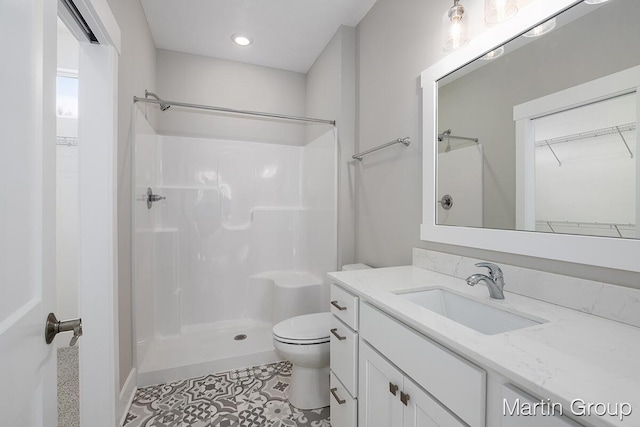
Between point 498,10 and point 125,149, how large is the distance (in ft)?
6.46

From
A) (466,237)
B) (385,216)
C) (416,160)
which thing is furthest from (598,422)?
(385,216)

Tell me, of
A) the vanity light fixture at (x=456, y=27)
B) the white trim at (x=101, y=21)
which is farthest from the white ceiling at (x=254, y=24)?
the vanity light fixture at (x=456, y=27)

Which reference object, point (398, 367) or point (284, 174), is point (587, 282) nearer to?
point (398, 367)

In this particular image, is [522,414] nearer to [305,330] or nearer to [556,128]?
[556,128]

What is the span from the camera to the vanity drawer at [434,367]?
2.15ft

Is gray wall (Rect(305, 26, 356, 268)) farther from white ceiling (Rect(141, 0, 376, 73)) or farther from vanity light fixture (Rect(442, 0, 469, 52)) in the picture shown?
vanity light fixture (Rect(442, 0, 469, 52))

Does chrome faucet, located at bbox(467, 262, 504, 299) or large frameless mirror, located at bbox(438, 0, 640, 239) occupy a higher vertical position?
large frameless mirror, located at bbox(438, 0, 640, 239)

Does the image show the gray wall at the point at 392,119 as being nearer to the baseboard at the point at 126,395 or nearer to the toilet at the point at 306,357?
the toilet at the point at 306,357

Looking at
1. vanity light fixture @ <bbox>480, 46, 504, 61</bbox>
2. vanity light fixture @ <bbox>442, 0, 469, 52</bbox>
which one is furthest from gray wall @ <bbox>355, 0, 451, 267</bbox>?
vanity light fixture @ <bbox>480, 46, 504, 61</bbox>

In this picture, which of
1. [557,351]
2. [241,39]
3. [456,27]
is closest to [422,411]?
[557,351]

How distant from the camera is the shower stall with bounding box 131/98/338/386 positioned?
2.29 m

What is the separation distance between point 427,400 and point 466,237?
2.50 ft

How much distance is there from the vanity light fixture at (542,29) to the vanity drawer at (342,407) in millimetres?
1593

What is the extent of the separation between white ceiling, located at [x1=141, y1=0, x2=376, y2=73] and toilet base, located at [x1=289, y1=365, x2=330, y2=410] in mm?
2435
